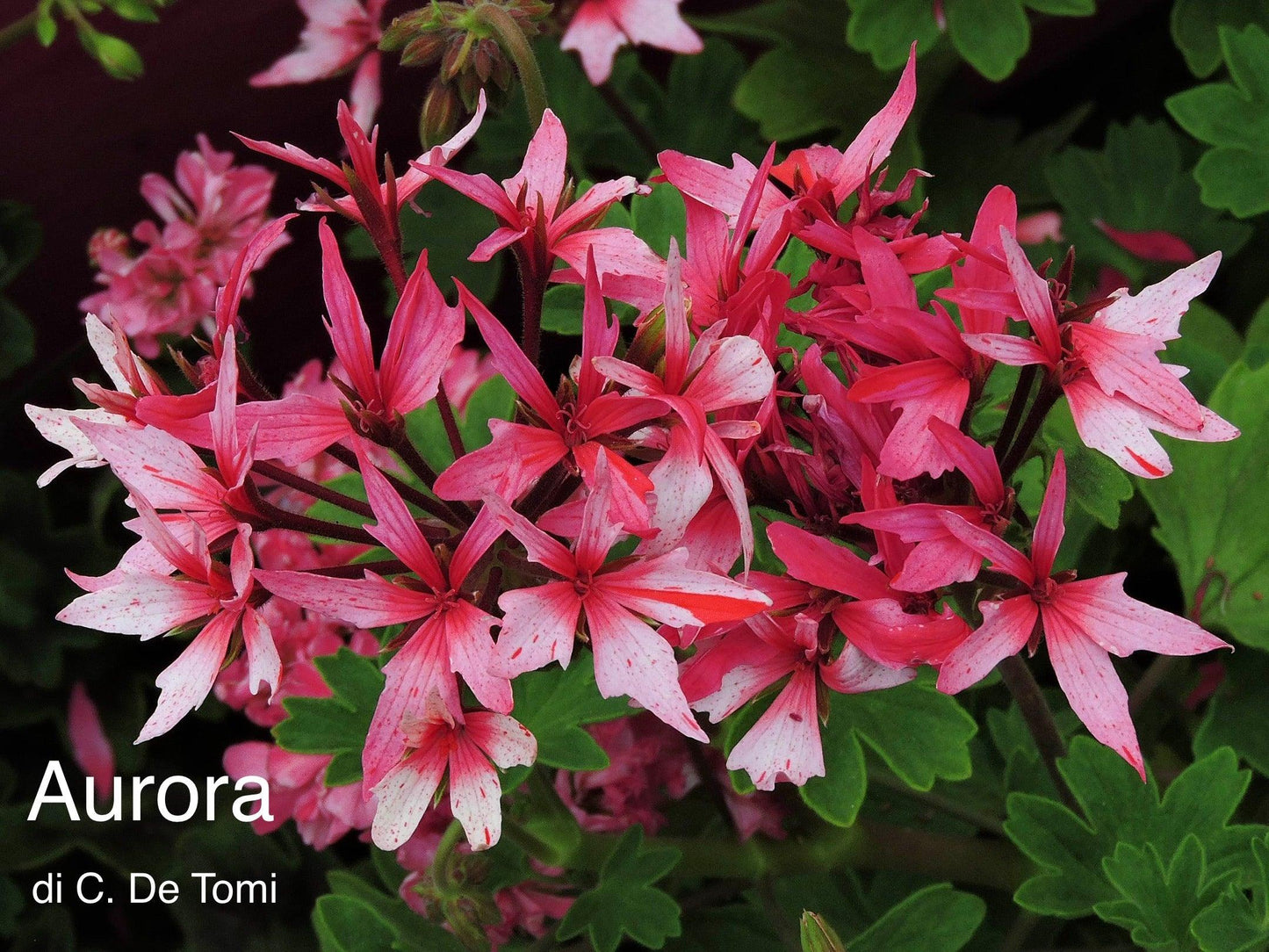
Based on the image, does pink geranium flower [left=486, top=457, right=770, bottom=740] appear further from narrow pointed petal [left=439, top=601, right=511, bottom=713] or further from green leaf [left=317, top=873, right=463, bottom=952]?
green leaf [left=317, top=873, right=463, bottom=952]

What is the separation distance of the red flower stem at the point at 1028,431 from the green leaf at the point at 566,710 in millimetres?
291

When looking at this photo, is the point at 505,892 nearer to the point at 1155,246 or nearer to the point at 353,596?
the point at 353,596

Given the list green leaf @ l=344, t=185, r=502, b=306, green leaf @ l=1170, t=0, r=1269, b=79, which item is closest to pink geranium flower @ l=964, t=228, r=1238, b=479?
green leaf @ l=1170, t=0, r=1269, b=79

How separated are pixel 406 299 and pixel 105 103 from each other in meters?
0.92

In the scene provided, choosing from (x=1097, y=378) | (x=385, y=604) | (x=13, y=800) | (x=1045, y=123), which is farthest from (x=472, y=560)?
(x=1045, y=123)

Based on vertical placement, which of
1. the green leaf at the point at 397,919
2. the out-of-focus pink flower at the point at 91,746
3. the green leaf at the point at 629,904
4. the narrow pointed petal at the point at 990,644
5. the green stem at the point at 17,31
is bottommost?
the out-of-focus pink flower at the point at 91,746

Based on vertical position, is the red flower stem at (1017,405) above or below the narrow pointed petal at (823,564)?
above

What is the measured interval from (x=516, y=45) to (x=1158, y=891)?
597 mm

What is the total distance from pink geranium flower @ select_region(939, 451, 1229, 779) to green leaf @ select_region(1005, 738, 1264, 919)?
0.96ft

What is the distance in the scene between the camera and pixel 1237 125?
1.03 meters

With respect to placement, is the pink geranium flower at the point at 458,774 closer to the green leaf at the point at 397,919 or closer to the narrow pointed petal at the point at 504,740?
the narrow pointed petal at the point at 504,740

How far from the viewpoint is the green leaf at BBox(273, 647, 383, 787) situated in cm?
80

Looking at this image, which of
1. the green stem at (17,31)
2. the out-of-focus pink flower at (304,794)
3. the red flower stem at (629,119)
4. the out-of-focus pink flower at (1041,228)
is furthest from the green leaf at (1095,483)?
the green stem at (17,31)

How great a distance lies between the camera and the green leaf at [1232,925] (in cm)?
70
